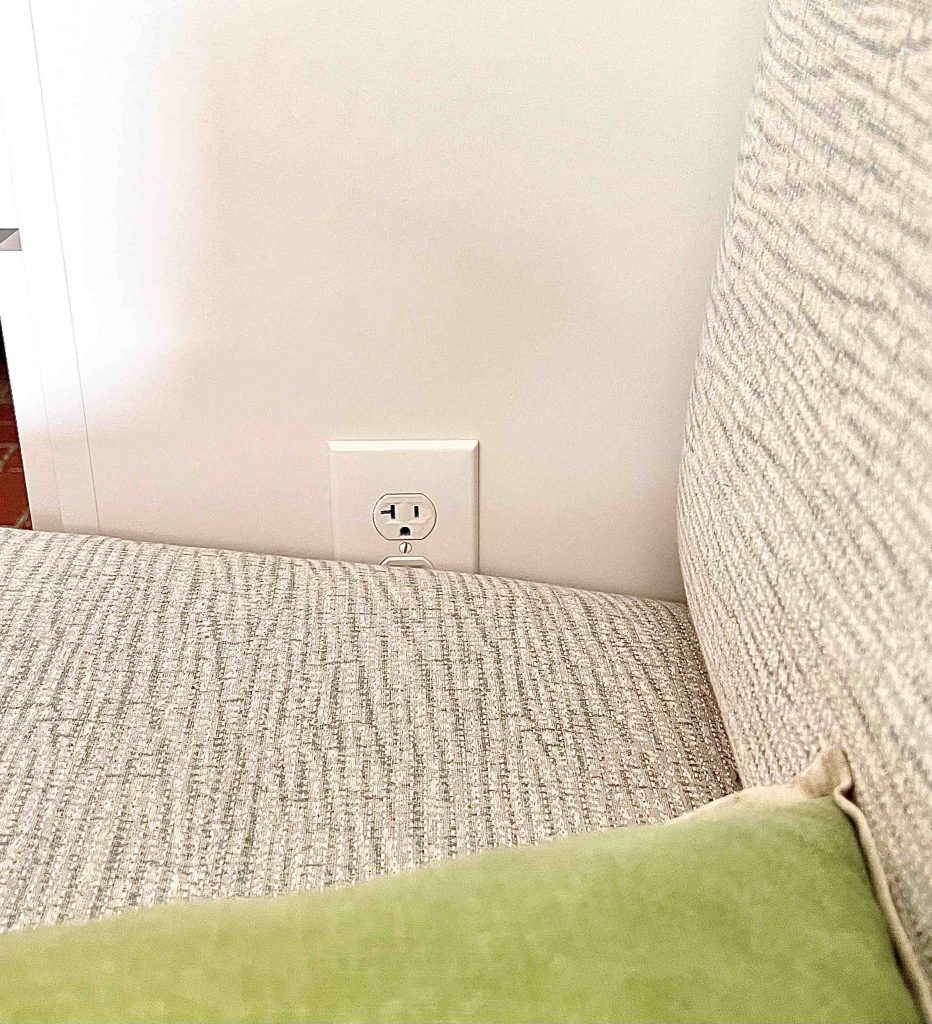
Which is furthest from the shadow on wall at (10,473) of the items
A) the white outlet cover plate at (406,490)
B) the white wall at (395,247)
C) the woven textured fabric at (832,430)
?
the woven textured fabric at (832,430)

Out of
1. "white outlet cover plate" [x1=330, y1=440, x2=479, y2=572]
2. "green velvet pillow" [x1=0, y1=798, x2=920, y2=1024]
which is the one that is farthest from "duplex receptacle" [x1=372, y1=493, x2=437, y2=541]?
"green velvet pillow" [x1=0, y1=798, x2=920, y2=1024]

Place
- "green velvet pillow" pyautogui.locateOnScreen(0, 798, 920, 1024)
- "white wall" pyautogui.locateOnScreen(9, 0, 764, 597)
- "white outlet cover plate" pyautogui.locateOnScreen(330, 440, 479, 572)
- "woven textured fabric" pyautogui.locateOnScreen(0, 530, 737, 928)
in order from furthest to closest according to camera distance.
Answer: "white outlet cover plate" pyautogui.locateOnScreen(330, 440, 479, 572)
"white wall" pyautogui.locateOnScreen(9, 0, 764, 597)
"woven textured fabric" pyautogui.locateOnScreen(0, 530, 737, 928)
"green velvet pillow" pyautogui.locateOnScreen(0, 798, 920, 1024)

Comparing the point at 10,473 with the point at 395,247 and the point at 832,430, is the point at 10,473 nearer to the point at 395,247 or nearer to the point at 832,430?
the point at 395,247

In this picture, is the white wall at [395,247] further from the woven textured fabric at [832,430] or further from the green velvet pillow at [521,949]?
the green velvet pillow at [521,949]

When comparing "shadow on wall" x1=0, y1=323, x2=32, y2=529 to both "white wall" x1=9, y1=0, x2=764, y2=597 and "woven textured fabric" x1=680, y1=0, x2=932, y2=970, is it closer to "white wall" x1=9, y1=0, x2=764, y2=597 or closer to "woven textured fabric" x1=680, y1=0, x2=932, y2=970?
"white wall" x1=9, y1=0, x2=764, y2=597

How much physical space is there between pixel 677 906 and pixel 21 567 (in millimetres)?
570

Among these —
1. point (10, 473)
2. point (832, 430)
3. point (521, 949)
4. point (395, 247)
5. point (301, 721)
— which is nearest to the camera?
point (521, 949)

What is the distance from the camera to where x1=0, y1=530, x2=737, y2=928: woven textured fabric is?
1.84 feet

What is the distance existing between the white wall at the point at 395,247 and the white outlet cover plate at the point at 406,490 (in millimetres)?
14

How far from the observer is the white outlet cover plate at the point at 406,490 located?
2.74 feet

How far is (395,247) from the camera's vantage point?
77cm

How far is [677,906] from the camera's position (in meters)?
0.35

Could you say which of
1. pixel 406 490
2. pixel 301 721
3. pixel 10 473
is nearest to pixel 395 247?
pixel 406 490

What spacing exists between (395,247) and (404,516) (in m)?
0.21
